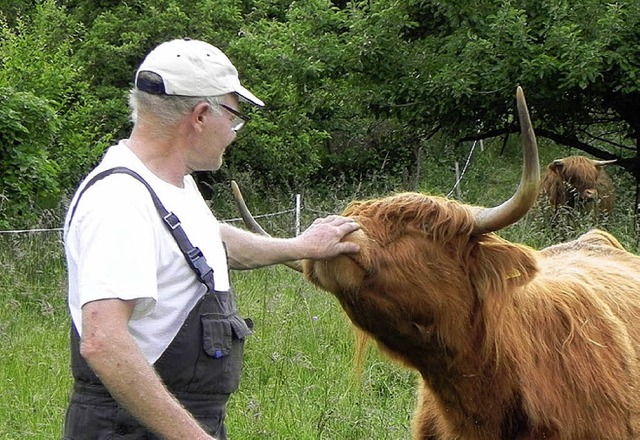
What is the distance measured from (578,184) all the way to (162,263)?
992 centimetres

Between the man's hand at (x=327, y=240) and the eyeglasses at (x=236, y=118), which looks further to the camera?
the man's hand at (x=327, y=240)

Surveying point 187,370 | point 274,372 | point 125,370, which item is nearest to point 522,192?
point 187,370

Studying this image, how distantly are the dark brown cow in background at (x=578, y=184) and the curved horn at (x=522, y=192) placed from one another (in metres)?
7.83

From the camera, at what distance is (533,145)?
316cm

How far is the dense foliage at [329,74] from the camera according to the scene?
1100cm

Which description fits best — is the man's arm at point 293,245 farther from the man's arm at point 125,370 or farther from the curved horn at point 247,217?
the man's arm at point 125,370

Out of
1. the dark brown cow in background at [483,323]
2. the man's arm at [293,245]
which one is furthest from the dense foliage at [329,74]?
the dark brown cow in background at [483,323]

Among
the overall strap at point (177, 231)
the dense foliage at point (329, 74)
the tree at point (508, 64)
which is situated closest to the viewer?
the overall strap at point (177, 231)

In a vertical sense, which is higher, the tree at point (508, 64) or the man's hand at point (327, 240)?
the man's hand at point (327, 240)

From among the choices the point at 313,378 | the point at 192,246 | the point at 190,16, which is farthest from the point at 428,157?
the point at 192,246

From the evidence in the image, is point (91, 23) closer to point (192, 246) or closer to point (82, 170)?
point (82, 170)

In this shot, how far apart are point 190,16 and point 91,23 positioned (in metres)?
2.15

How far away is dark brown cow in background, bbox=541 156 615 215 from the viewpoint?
11430 millimetres

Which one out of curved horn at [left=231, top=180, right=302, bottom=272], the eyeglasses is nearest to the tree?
curved horn at [left=231, top=180, right=302, bottom=272]
